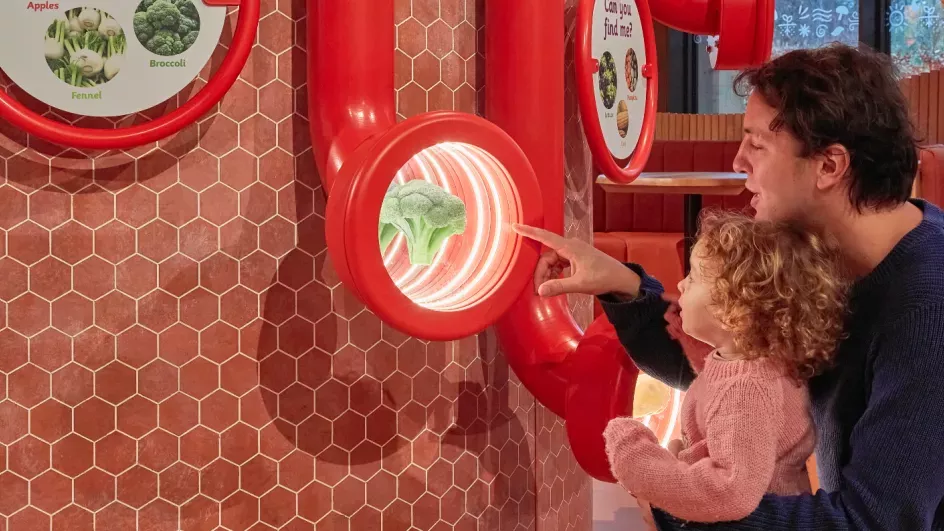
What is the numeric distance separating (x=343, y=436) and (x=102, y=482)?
473mm

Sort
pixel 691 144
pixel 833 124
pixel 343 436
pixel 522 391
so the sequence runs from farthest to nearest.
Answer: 1. pixel 691 144
2. pixel 522 391
3. pixel 343 436
4. pixel 833 124

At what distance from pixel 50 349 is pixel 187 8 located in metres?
0.68

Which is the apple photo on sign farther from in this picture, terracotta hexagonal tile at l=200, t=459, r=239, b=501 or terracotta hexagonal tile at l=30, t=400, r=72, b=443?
terracotta hexagonal tile at l=200, t=459, r=239, b=501

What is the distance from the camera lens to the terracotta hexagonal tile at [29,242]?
5.58ft

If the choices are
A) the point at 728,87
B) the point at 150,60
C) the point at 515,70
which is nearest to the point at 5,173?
the point at 150,60

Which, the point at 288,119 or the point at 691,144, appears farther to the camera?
the point at 691,144

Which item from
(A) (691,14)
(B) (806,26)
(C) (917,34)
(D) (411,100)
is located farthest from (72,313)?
(C) (917,34)

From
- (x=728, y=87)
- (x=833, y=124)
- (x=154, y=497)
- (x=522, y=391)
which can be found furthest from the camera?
(x=728, y=87)

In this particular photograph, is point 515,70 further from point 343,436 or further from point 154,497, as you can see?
point 154,497

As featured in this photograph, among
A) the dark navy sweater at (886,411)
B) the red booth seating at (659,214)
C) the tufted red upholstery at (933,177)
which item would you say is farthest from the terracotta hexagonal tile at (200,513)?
the tufted red upholstery at (933,177)

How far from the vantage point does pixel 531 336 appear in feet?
6.46

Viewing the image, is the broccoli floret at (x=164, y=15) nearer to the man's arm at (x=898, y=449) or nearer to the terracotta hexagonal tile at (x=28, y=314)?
the terracotta hexagonal tile at (x=28, y=314)

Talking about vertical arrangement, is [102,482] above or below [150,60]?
below

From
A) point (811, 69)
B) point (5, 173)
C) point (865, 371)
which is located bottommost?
point (865, 371)
